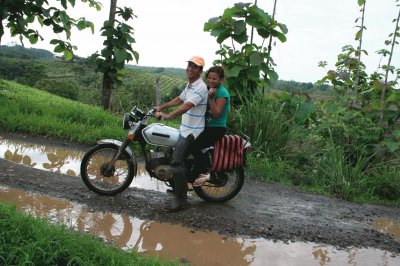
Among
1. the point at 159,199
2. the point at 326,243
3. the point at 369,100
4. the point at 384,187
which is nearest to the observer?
the point at 326,243

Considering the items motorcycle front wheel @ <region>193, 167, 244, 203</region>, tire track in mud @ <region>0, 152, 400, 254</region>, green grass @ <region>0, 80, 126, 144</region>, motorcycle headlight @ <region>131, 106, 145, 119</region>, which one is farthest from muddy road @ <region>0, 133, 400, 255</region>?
green grass @ <region>0, 80, 126, 144</region>

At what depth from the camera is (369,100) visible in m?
8.12

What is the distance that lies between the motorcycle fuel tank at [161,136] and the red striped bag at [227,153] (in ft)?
1.74

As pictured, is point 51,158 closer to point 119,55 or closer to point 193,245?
point 119,55

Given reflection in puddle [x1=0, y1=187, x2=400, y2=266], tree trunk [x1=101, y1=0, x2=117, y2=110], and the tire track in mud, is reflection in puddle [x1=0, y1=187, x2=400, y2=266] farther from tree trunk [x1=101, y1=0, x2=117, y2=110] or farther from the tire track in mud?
tree trunk [x1=101, y1=0, x2=117, y2=110]

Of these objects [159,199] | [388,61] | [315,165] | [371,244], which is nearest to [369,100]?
[388,61]

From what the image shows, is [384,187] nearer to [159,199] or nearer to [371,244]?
[371,244]

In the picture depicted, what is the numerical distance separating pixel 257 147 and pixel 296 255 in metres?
3.55

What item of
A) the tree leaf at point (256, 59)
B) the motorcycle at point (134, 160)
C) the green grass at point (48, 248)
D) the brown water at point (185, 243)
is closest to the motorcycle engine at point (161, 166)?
the motorcycle at point (134, 160)

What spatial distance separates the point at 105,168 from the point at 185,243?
161 cm

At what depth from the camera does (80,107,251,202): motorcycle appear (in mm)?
5148

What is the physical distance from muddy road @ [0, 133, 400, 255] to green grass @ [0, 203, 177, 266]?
4.01ft

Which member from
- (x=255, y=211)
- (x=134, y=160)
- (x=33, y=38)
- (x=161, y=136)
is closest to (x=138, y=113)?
(x=161, y=136)

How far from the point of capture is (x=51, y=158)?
6867 millimetres
